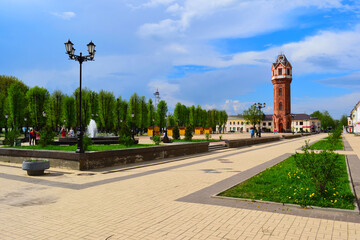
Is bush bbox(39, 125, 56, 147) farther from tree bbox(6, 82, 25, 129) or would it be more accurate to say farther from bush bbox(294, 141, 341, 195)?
tree bbox(6, 82, 25, 129)

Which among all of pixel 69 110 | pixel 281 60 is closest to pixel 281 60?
pixel 281 60

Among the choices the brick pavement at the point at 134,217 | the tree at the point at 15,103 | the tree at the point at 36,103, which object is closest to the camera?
the brick pavement at the point at 134,217

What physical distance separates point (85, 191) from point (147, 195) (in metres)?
1.99

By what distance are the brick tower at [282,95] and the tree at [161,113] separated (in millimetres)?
42304

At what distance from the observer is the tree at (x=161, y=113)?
268 feet

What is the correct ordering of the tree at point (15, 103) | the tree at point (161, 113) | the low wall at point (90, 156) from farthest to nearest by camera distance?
the tree at point (161, 113)
the tree at point (15, 103)
the low wall at point (90, 156)

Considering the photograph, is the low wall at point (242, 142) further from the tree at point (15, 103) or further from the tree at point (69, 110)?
the tree at point (69, 110)

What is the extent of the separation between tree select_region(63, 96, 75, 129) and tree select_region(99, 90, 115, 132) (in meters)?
6.48

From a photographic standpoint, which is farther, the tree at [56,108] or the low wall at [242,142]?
the tree at [56,108]

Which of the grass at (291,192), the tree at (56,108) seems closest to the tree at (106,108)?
the tree at (56,108)

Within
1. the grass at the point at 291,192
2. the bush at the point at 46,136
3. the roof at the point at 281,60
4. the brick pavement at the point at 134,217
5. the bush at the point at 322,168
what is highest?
the roof at the point at 281,60

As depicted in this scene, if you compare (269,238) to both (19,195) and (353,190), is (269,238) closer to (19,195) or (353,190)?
(353,190)

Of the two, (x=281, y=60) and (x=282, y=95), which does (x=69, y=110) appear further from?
(x=281, y=60)

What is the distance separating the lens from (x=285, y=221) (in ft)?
17.2
